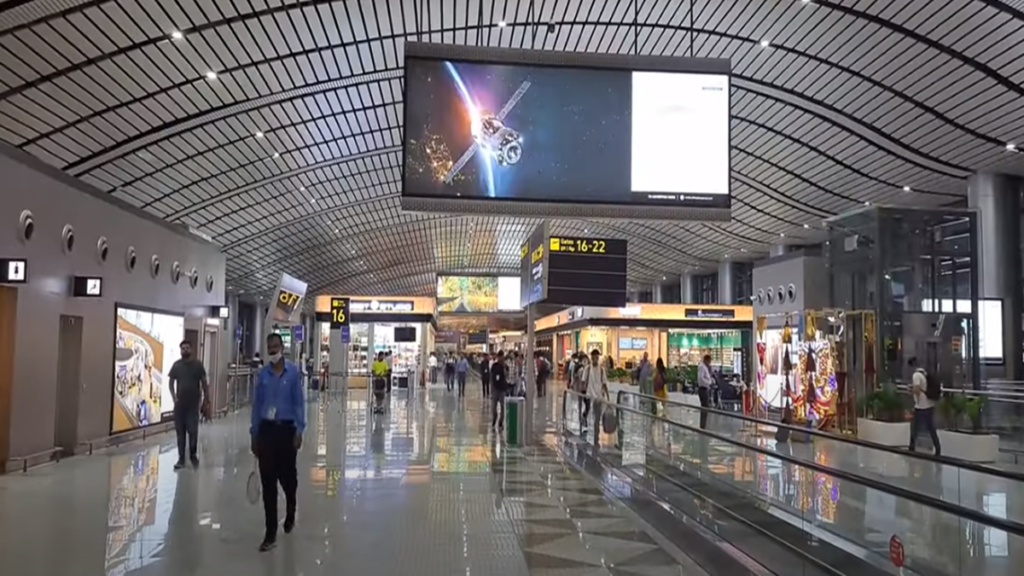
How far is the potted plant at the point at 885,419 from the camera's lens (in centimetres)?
1422

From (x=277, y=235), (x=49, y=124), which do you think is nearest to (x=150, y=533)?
(x=49, y=124)

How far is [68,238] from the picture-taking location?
12.1 meters

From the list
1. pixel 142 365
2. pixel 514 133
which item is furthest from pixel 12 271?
pixel 514 133

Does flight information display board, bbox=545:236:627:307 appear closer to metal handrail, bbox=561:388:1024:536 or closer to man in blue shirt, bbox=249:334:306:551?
metal handrail, bbox=561:388:1024:536

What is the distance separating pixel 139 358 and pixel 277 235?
3347 cm

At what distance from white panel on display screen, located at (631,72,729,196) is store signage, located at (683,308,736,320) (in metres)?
34.8

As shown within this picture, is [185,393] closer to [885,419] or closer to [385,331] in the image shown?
[885,419]

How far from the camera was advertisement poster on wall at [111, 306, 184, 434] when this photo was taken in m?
14.0

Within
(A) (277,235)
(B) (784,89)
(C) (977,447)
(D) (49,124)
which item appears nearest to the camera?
(C) (977,447)

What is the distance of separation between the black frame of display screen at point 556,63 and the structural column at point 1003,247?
749 inches

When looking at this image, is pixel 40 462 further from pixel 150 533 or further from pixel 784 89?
pixel 784 89

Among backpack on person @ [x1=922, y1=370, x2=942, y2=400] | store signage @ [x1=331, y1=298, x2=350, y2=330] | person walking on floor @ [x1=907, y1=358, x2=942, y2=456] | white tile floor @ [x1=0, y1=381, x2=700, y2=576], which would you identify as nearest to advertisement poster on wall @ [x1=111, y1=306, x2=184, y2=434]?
white tile floor @ [x1=0, y1=381, x2=700, y2=576]

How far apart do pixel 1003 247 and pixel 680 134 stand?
2169 cm

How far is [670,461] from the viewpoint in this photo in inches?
346
